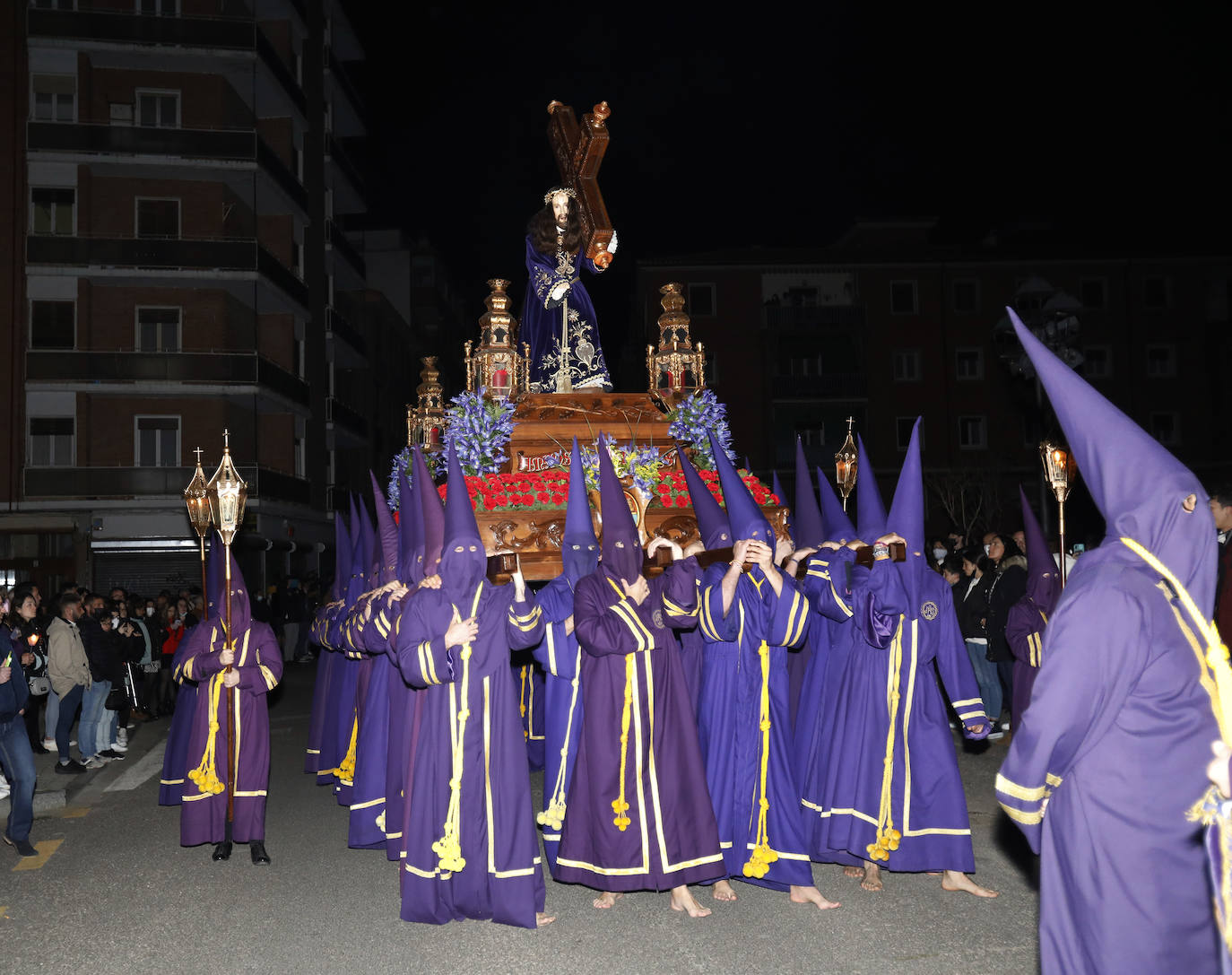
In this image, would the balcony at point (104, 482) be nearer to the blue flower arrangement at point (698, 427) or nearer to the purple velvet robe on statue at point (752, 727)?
the blue flower arrangement at point (698, 427)

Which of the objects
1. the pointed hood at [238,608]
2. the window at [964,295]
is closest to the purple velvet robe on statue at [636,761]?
the pointed hood at [238,608]

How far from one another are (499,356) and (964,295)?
35.4m

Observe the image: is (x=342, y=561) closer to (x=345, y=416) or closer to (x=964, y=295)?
(x=345, y=416)

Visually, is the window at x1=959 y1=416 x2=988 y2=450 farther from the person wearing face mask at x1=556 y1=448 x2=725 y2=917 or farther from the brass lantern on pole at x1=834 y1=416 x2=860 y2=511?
the person wearing face mask at x1=556 y1=448 x2=725 y2=917

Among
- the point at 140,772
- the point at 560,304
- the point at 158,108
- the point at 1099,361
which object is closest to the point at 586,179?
the point at 560,304

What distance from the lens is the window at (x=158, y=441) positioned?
3030cm

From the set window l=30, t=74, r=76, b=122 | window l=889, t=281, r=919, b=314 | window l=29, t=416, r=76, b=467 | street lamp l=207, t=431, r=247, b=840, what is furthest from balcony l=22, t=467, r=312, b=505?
window l=889, t=281, r=919, b=314

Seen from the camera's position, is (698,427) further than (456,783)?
Yes

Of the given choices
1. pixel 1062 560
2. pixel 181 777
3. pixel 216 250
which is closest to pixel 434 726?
pixel 181 777

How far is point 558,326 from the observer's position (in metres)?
11.4

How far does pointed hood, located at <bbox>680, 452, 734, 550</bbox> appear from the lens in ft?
23.9

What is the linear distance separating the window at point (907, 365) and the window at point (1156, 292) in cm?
909

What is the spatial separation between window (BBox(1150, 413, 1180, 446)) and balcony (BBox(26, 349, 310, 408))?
107 ft

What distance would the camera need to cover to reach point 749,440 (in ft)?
138
